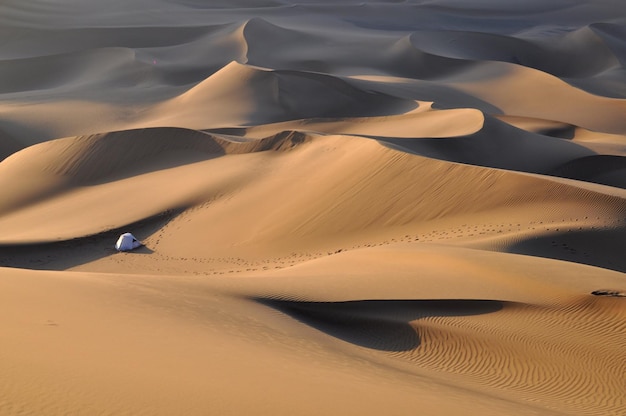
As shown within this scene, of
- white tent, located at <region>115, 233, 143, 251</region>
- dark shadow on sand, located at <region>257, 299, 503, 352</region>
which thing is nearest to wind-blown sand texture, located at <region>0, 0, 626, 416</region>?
dark shadow on sand, located at <region>257, 299, 503, 352</region>

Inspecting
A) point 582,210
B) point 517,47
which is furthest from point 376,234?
point 517,47

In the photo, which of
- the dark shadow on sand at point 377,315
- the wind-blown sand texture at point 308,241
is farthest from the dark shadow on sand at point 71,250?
the dark shadow on sand at point 377,315

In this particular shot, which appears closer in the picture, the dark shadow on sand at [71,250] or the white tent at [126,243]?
the dark shadow on sand at [71,250]

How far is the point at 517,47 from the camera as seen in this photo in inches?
1412

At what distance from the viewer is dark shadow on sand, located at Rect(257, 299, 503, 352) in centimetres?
590

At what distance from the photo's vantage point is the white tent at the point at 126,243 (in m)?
11.7

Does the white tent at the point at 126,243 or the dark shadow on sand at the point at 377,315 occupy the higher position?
the white tent at the point at 126,243

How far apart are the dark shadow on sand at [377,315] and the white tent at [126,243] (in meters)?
5.94

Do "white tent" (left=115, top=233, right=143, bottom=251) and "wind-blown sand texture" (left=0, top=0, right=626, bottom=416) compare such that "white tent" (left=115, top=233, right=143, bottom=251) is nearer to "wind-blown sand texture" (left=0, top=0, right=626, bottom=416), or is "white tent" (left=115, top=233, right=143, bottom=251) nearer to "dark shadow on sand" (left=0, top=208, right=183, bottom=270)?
"dark shadow on sand" (left=0, top=208, right=183, bottom=270)

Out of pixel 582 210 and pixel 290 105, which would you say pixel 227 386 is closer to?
pixel 582 210

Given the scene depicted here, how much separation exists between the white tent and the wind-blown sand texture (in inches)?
11.1

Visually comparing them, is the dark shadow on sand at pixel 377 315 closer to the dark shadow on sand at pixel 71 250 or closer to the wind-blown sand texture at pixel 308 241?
the wind-blown sand texture at pixel 308 241

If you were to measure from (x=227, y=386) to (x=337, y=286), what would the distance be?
10.3ft

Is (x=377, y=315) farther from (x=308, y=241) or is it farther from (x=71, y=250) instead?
(x=71, y=250)
